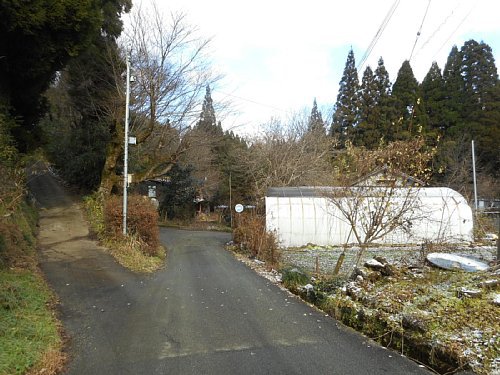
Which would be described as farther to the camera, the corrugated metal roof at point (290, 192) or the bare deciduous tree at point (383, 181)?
the corrugated metal roof at point (290, 192)

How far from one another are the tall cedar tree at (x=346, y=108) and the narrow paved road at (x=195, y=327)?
2665 centimetres

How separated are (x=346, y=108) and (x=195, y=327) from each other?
3289 centimetres

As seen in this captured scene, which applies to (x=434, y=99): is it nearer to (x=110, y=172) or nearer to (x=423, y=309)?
(x=110, y=172)

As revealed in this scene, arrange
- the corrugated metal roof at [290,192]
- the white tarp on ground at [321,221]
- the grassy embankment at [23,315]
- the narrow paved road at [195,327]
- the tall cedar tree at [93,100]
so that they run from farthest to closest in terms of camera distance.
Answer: the tall cedar tree at [93,100] → the corrugated metal roof at [290,192] → the white tarp on ground at [321,221] → the narrow paved road at [195,327] → the grassy embankment at [23,315]

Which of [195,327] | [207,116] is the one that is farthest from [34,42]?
[207,116]

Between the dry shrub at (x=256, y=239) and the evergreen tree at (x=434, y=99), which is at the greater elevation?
the evergreen tree at (x=434, y=99)

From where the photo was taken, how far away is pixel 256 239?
14508 mm

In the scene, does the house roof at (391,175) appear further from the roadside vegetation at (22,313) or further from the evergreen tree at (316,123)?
the evergreen tree at (316,123)

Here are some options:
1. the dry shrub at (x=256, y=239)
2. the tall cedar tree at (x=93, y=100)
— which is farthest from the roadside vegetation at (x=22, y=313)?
the tall cedar tree at (x=93, y=100)

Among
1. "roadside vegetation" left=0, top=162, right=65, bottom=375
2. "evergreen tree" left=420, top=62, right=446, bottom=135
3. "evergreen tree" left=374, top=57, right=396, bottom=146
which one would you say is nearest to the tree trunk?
"roadside vegetation" left=0, top=162, right=65, bottom=375

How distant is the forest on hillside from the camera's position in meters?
11.2

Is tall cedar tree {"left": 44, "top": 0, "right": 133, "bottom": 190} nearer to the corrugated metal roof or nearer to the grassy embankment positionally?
the corrugated metal roof

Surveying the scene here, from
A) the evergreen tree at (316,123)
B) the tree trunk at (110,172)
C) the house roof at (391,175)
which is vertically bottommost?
the house roof at (391,175)

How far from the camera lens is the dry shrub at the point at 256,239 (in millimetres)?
12986
